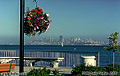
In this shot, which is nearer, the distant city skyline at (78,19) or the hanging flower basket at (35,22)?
the hanging flower basket at (35,22)

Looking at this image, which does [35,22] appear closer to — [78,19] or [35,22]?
[35,22]

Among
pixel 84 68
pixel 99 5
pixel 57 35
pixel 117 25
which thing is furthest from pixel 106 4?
pixel 84 68

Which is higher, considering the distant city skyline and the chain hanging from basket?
the distant city skyline

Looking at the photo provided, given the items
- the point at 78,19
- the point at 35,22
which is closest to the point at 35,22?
the point at 35,22

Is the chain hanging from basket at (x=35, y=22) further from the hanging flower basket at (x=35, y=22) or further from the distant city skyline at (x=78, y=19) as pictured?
the distant city skyline at (x=78, y=19)

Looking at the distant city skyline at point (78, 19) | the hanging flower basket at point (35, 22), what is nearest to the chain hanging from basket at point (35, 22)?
the hanging flower basket at point (35, 22)

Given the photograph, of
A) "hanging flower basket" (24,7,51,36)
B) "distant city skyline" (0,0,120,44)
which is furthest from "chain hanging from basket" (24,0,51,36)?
"distant city skyline" (0,0,120,44)

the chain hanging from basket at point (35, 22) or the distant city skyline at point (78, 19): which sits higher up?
the distant city skyline at point (78, 19)

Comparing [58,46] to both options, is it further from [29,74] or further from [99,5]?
[29,74]

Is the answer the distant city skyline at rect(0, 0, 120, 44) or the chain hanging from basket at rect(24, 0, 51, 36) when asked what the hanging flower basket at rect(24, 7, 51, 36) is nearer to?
the chain hanging from basket at rect(24, 0, 51, 36)
